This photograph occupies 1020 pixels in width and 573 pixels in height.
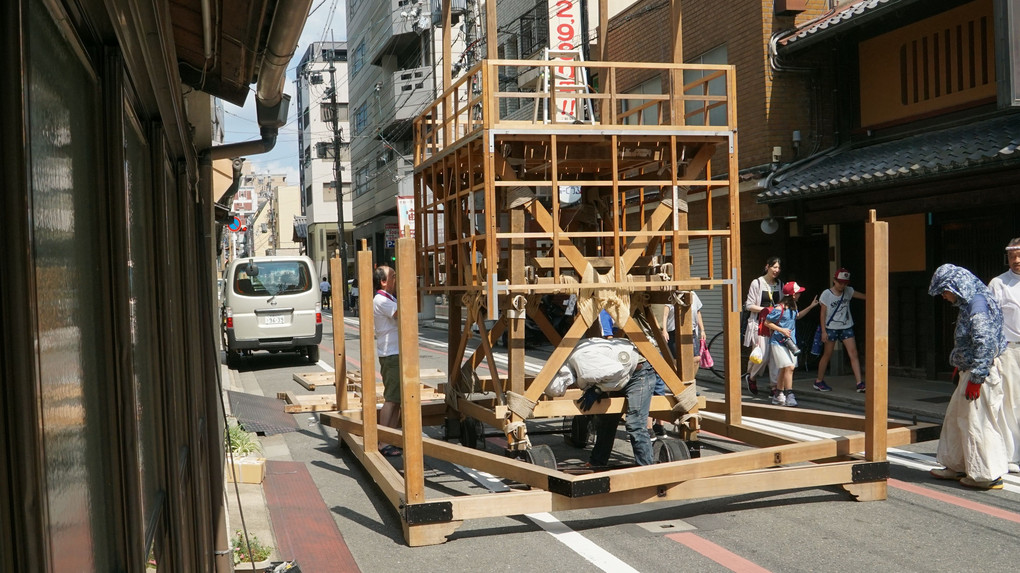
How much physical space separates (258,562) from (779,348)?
8315 millimetres

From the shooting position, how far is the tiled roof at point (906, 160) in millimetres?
10977

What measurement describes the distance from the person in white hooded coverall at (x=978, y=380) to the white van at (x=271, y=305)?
13.0m

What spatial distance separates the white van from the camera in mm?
17625

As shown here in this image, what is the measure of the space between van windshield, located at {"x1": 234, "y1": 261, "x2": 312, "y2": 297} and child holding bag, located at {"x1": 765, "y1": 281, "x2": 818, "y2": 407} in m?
9.69

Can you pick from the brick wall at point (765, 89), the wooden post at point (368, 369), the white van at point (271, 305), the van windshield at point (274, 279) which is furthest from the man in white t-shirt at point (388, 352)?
the van windshield at point (274, 279)

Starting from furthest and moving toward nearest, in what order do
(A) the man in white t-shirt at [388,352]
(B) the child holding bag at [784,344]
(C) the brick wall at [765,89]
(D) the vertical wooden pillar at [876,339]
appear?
1. (C) the brick wall at [765,89]
2. (B) the child holding bag at [784,344]
3. (A) the man in white t-shirt at [388,352]
4. (D) the vertical wooden pillar at [876,339]

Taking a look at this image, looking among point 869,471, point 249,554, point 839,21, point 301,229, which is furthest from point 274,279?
point 301,229

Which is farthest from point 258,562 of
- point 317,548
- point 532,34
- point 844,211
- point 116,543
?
point 532,34

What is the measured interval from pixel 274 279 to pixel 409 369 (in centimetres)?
1304

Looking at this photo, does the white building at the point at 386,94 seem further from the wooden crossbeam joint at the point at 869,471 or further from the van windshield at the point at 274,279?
the wooden crossbeam joint at the point at 869,471

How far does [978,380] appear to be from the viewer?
22.9 ft

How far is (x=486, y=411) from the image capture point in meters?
7.54

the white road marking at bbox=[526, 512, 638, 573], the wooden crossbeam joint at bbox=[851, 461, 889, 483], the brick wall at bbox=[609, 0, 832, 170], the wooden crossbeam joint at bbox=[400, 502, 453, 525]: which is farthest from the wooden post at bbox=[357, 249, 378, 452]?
the brick wall at bbox=[609, 0, 832, 170]

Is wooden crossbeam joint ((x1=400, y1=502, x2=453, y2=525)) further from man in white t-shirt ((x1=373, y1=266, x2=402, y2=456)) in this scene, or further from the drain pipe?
man in white t-shirt ((x1=373, y1=266, x2=402, y2=456))
